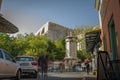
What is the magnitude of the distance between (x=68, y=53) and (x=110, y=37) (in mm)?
29027

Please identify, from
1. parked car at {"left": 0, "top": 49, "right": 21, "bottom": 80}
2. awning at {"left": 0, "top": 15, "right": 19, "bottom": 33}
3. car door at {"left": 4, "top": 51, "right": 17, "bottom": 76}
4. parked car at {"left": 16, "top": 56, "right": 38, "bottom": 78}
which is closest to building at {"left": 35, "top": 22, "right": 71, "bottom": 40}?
awning at {"left": 0, "top": 15, "right": 19, "bottom": 33}

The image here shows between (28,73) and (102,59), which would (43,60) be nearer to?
(28,73)

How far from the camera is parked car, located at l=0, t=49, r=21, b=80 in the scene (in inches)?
457

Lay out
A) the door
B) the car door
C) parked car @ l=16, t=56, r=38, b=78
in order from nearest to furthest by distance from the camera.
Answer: the car door, the door, parked car @ l=16, t=56, r=38, b=78

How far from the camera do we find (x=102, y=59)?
32.8 ft

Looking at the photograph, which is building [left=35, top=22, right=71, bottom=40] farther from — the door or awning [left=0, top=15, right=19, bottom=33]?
the door

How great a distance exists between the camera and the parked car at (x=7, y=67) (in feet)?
38.1

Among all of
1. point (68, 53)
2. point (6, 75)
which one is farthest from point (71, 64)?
point (6, 75)

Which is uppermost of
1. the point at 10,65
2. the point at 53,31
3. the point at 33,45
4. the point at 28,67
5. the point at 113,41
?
the point at 53,31

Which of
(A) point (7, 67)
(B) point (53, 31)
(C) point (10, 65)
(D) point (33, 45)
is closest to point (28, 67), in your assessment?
(C) point (10, 65)

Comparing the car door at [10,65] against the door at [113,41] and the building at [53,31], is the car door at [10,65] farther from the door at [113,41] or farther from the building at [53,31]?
the building at [53,31]

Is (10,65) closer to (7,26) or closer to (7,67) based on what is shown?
(7,67)

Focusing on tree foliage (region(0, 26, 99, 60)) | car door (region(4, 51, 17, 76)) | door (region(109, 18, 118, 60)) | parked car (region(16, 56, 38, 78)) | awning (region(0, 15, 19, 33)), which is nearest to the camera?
car door (region(4, 51, 17, 76))

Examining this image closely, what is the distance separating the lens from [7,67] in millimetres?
12258
